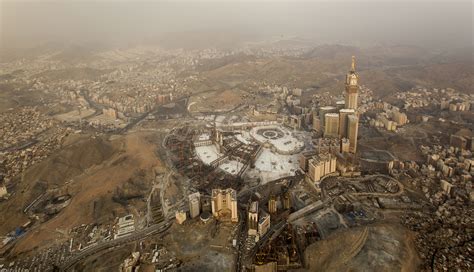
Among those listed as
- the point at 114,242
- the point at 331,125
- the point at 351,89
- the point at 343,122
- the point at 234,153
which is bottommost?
the point at 114,242

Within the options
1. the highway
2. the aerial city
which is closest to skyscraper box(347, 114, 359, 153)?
the aerial city

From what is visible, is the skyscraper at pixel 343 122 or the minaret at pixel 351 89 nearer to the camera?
the skyscraper at pixel 343 122

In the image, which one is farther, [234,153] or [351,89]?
[351,89]

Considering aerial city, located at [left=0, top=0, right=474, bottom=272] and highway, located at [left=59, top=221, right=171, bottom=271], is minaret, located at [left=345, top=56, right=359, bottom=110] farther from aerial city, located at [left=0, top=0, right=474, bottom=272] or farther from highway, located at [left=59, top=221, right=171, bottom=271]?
highway, located at [left=59, top=221, right=171, bottom=271]

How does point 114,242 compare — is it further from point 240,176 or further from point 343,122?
point 343,122

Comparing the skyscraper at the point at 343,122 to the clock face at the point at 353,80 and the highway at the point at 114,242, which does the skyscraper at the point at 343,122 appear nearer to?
the clock face at the point at 353,80

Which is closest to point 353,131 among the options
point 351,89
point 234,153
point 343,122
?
point 343,122

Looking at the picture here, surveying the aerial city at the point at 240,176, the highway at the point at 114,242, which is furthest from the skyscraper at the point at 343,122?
the highway at the point at 114,242

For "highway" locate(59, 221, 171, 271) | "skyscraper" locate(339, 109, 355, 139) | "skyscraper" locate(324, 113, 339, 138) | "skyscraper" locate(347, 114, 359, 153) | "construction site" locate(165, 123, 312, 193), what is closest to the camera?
"highway" locate(59, 221, 171, 271)

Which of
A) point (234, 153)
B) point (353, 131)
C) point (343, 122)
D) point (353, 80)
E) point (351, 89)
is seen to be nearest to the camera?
point (353, 131)

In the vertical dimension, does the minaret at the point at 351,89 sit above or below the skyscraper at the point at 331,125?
above
